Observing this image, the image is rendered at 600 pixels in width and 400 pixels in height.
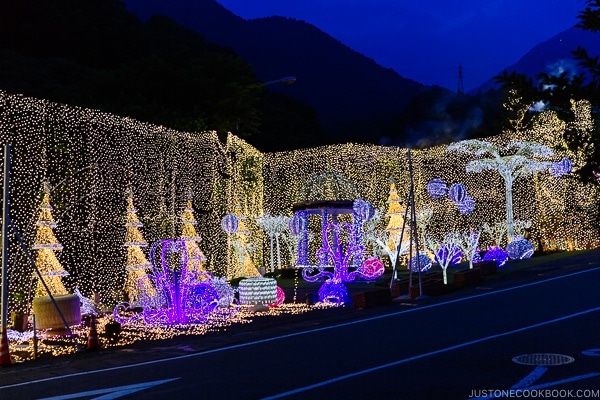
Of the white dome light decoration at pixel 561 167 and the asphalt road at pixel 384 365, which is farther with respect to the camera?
the white dome light decoration at pixel 561 167

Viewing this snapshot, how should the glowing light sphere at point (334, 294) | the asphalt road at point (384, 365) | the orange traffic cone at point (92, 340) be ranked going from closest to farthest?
1. the asphalt road at point (384, 365)
2. the orange traffic cone at point (92, 340)
3. the glowing light sphere at point (334, 294)

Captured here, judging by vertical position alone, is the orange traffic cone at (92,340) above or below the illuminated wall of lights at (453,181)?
below

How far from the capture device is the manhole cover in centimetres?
800

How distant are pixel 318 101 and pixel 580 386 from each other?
97185 mm

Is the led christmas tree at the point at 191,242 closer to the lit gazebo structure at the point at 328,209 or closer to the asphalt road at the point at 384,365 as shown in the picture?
the lit gazebo structure at the point at 328,209

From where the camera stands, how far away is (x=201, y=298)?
14703 millimetres

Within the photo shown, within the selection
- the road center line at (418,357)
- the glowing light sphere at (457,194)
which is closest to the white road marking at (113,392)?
the road center line at (418,357)

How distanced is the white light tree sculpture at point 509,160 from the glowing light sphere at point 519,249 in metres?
1.32

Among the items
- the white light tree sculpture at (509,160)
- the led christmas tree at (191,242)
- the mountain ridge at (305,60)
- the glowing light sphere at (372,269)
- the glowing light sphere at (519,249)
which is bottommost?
the glowing light sphere at (372,269)

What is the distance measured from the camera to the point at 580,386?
6777mm

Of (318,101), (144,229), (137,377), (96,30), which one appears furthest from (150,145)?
(318,101)

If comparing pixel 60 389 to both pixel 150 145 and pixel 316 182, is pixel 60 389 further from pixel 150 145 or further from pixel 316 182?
pixel 316 182

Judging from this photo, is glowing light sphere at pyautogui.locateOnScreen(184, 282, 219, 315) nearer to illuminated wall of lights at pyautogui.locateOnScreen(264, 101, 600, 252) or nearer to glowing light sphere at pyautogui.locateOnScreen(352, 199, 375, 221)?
glowing light sphere at pyautogui.locateOnScreen(352, 199, 375, 221)

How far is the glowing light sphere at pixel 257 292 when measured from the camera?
49.7 feet
